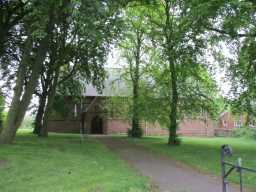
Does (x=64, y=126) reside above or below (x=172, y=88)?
below

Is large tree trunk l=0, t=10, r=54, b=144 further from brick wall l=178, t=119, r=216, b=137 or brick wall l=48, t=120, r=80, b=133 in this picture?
brick wall l=178, t=119, r=216, b=137

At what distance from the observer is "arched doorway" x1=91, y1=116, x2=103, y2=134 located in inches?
2207

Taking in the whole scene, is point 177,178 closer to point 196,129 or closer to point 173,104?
point 173,104

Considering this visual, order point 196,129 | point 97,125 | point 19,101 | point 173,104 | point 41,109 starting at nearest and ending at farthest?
1. point 19,101
2. point 173,104
3. point 41,109
4. point 97,125
5. point 196,129

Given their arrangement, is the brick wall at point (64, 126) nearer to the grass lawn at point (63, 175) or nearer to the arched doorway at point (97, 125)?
the arched doorway at point (97, 125)

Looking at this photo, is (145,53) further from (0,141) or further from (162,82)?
(0,141)

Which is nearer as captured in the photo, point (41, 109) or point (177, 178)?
point (177, 178)

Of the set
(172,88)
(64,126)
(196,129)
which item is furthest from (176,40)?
(196,129)

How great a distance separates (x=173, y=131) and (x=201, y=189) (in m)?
18.8

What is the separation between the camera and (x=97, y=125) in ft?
185

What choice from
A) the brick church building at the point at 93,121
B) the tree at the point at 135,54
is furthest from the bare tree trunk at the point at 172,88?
the brick church building at the point at 93,121

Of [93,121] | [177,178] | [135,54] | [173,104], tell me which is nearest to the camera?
[177,178]

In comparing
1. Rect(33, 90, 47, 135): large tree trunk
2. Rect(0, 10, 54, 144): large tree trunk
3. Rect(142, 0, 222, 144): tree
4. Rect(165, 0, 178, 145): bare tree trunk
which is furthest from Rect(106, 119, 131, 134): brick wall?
Rect(0, 10, 54, 144): large tree trunk

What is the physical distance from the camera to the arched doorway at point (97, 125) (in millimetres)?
56062
